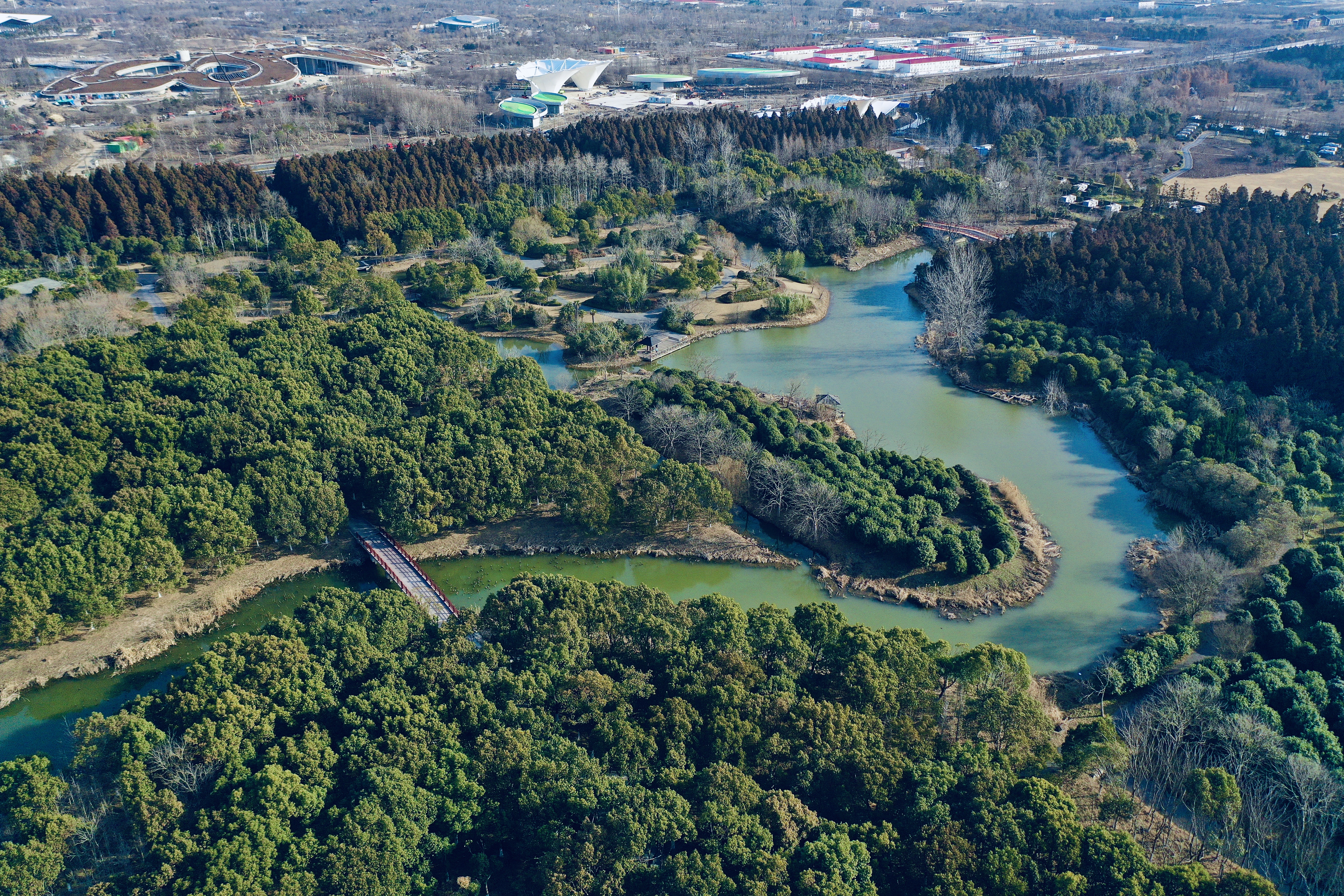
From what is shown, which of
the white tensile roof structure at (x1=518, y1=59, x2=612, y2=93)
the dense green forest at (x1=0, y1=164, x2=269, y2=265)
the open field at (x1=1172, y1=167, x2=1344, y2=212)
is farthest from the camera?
the white tensile roof structure at (x1=518, y1=59, x2=612, y2=93)

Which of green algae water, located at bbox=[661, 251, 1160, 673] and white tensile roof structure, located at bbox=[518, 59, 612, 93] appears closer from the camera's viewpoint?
green algae water, located at bbox=[661, 251, 1160, 673]

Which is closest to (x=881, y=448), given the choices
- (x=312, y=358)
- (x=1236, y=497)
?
(x=1236, y=497)

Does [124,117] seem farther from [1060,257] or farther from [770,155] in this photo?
[1060,257]

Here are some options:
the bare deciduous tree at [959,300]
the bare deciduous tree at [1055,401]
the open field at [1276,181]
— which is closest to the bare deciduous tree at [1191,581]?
the bare deciduous tree at [1055,401]

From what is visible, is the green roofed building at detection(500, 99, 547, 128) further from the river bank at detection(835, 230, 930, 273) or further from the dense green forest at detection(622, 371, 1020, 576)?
the dense green forest at detection(622, 371, 1020, 576)

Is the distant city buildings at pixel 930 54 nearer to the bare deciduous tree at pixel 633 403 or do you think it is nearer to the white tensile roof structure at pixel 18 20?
the bare deciduous tree at pixel 633 403

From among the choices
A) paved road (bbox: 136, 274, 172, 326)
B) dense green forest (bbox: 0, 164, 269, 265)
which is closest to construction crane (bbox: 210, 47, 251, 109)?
dense green forest (bbox: 0, 164, 269, 265)

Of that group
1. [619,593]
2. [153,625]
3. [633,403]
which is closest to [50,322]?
[153,625]
